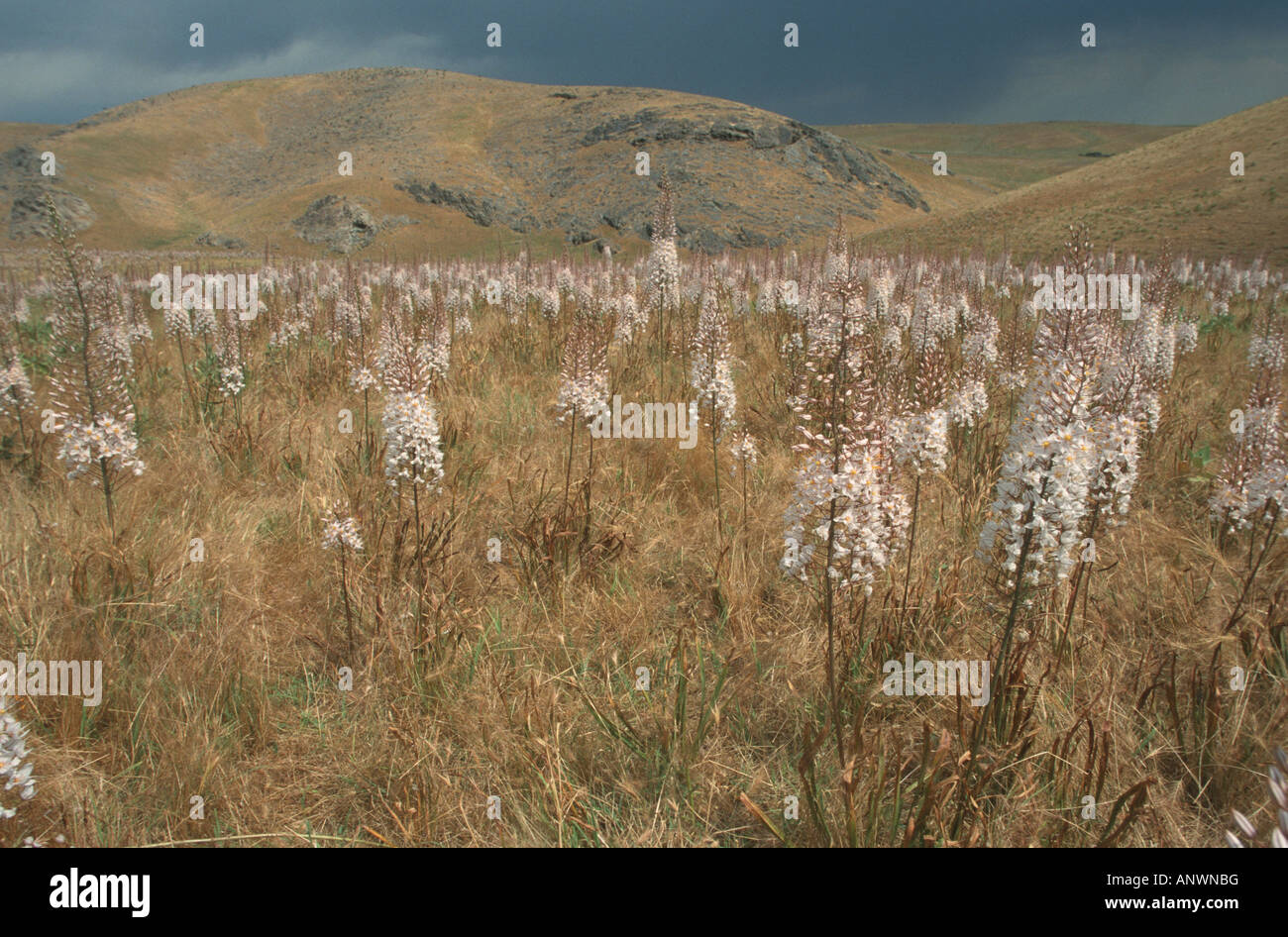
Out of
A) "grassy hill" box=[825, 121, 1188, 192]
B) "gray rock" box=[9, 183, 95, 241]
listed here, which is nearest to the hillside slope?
"gray rock" box=[9, 183, 95, 241]

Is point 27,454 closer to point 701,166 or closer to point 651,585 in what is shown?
point 651,585

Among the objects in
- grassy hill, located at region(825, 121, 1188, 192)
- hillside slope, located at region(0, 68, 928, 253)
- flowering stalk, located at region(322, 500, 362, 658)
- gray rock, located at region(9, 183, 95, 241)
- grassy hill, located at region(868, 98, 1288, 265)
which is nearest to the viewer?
flowering stalk, located at region(322, 500, 362, 658)

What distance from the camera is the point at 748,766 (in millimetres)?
2531

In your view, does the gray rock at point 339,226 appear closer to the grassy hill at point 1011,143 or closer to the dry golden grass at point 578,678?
the dry golden grass at point 578,678

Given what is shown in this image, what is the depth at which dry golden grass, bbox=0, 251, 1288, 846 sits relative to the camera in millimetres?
2324

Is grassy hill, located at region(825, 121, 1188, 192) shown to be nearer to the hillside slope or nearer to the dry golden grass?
the hillside slope

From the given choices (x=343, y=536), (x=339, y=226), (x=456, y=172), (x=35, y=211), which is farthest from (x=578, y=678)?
(x=35, y=211)

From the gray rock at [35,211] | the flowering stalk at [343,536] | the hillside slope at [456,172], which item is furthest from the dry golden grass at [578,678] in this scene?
the gray rock at [35,211]

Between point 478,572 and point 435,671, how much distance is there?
37.3 inches

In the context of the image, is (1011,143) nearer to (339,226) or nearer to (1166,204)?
(1166,204)

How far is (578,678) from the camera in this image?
9.78 ft

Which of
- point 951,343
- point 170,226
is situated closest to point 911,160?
point 170,226

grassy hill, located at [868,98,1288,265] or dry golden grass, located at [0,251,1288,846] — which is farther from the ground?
grassy hill, located at [868,98,1288,265]

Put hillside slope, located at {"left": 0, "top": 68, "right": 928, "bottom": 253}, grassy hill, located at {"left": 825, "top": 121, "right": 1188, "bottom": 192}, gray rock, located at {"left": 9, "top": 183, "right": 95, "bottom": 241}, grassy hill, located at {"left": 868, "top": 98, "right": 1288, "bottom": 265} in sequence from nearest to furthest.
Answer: grassy hill, located at {"left": 868, "top": 98, "right": 1288, "bottom": 265} < gray rock, located at {"left": 9, "top": 183, "right": 95, "bottom": 241} < hillside slope, located at {"left": 0, "top": 68, "right": 928, "bottom": 253} < grassy hill, located at {"left": 825, "top": 121, "right": 1188, "bottom": 192}
